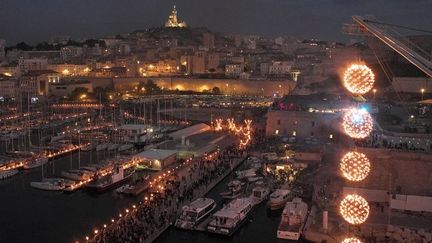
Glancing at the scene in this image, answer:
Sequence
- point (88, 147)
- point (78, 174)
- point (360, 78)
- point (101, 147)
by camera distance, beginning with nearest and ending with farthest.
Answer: point (360, 78), point (78, 174), point (101, 147), point (88, 147)

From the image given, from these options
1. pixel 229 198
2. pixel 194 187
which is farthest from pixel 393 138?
pixel 194 187

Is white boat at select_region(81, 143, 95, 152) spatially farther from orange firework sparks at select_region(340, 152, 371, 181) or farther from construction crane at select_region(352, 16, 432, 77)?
orange firework sparks at select_region(340, 152, 371, 181)

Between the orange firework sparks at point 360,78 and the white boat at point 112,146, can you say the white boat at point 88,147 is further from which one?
the orange firework sparks at point 360,78

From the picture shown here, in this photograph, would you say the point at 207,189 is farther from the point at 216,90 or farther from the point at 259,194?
the point at 216,90

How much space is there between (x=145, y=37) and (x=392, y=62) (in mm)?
46671

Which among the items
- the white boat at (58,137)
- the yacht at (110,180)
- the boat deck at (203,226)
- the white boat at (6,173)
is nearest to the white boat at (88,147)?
the white boat at (58,137)

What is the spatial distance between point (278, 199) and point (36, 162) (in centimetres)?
772

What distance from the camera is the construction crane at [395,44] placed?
24.7 ft

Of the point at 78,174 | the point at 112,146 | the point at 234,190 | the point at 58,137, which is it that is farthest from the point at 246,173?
the point at 58,137

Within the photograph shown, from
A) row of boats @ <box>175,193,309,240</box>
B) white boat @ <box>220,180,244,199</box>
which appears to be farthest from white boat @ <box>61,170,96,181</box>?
row of boats @ <box>175,193,309,240</box>

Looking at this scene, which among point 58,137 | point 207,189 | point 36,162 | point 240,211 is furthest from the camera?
point 58,137

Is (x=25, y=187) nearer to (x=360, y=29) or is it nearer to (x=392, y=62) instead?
(x=360, y=29)

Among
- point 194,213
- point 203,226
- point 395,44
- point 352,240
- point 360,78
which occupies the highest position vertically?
point 395,44

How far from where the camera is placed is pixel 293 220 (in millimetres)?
9867
